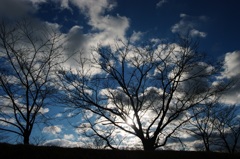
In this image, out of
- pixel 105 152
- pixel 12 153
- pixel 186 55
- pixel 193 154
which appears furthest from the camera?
pixel 186 55

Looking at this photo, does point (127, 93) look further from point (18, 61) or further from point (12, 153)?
point (12, 153)

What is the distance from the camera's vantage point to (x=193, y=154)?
359 inches

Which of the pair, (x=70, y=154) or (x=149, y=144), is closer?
(x=70, y=154)

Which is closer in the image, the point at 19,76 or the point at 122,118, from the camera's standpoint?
the point at 19,76

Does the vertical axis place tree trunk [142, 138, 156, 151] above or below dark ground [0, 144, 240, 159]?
above

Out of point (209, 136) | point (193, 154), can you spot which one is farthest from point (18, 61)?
point (209, 136)

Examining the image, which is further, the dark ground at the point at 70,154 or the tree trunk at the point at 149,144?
the tree trunk at the point at 149,144

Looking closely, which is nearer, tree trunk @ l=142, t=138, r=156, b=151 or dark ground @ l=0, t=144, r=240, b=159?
dark ground @ l=0, t=144, r=240, b=159

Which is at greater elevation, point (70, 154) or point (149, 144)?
point (149, 144)

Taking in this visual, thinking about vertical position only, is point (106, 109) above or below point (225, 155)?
above

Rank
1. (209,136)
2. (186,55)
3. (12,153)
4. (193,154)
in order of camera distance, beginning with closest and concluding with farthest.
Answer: (12,153) < (193,154) < (186,55) < (209,136)

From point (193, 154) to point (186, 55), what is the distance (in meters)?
10.5

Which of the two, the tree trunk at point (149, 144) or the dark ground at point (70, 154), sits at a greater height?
the tree trunk at point (149, 144)

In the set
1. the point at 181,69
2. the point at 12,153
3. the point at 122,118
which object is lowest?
the point at 12,153
